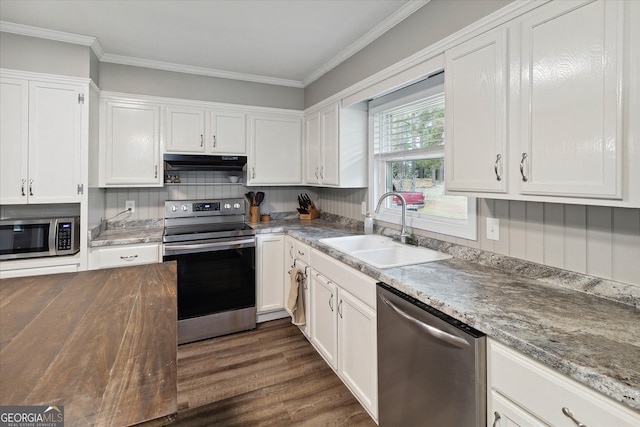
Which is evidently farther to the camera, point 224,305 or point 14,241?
point 224,305

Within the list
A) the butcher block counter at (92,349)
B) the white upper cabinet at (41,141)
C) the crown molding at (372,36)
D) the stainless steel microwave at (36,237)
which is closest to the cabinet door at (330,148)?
the crown molding at (372,36)

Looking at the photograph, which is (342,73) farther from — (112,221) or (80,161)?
(112,221)

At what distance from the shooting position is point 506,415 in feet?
3.30

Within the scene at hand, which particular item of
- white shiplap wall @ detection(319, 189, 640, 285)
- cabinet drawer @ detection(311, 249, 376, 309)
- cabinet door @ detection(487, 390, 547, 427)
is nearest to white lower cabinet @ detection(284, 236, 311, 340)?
cabinet drawer @ detection(311, 249, 376, 309)

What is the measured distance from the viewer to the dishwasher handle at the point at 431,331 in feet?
3.70

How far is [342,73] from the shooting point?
2.89 m

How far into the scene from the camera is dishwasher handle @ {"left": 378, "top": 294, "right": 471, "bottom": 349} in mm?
1128

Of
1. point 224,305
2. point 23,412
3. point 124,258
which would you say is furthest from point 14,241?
point 23,412

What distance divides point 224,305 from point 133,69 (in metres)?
2.34

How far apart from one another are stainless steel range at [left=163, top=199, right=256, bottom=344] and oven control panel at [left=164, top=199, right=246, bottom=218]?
0.04 metres

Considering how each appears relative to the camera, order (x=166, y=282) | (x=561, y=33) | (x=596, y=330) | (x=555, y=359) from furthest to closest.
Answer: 1. (x=166, y=282)
2. (x=561, y=33)
3. (x=596, y=330)
4. (x=555, y=359)

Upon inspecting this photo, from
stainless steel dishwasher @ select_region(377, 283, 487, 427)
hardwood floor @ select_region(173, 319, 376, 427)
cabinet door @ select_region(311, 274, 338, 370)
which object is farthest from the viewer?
cabinet door @ select_region(311, 274, 338, 370)

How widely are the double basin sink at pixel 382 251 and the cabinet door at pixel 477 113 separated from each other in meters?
0.52

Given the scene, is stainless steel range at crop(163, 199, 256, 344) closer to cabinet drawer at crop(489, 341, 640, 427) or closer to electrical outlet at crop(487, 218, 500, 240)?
electrical outlet at crop(487, 218, 500, 240)
